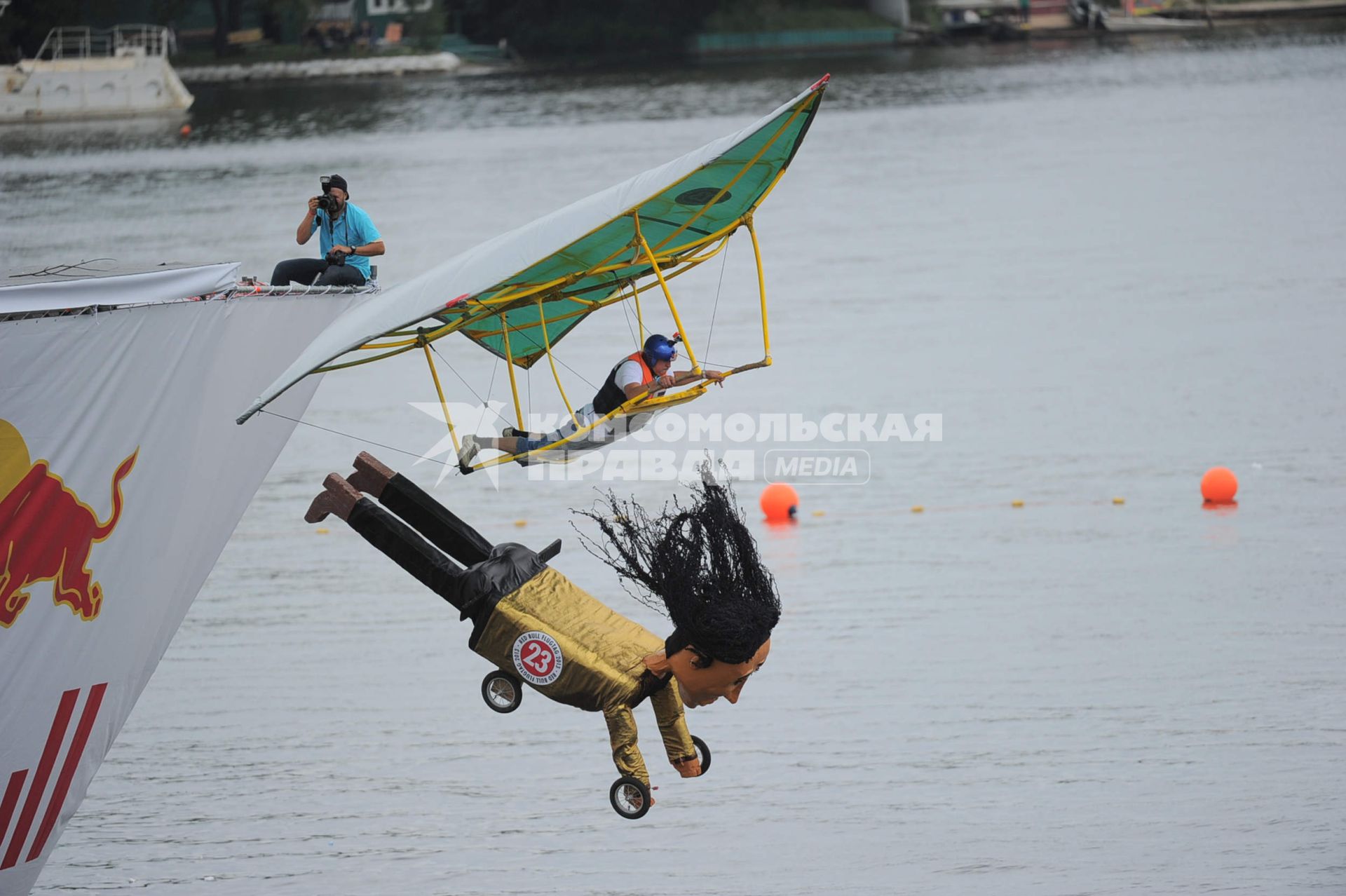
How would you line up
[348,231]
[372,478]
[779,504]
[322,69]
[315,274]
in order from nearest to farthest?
1. [372,478]
2. [348,231]
3. [315,274]
4. [779,504]
5. [322,69]

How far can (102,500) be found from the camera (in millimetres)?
13625

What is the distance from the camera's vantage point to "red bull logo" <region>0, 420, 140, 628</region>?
43.0 feet

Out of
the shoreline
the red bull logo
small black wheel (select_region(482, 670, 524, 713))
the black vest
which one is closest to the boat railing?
the shoreline

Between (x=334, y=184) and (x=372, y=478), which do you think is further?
(x=334, y=184)

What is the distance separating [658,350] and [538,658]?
274 cm

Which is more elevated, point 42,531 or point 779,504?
point 42,531

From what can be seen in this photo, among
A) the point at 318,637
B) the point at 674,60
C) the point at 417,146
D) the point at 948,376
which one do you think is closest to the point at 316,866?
the point at 318,637

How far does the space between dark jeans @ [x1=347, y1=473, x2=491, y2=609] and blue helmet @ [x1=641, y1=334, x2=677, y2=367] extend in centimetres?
197

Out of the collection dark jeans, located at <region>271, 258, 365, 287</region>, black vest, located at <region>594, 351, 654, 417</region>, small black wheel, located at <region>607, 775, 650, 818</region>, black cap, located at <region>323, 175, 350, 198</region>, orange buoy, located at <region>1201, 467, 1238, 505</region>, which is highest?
black cap, located at <region>323, 175, 350, 198</region>

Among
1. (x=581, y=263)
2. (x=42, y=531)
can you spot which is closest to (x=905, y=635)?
(x=581, y=263)

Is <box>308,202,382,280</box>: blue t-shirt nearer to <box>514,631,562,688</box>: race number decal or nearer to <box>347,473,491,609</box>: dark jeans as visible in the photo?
<box>347,473,491,609</box>: dark jeans

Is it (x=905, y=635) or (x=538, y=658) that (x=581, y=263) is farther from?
(x=905, y=635)

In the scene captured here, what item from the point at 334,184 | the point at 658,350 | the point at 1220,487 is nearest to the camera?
the point at 658,350

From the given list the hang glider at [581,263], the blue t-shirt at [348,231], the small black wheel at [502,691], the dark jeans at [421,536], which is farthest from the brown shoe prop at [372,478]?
the blue t-shirt at [348,231]
